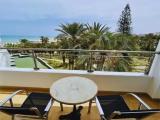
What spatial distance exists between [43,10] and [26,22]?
246 inches

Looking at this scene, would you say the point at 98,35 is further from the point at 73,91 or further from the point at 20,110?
the point at 20,110

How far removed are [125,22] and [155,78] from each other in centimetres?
1298

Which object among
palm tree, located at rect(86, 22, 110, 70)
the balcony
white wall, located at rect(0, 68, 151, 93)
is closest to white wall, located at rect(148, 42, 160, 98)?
the balcony

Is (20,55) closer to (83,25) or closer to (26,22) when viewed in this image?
(83,25)

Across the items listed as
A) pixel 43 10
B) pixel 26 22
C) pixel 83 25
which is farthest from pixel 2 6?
pixel 83 25

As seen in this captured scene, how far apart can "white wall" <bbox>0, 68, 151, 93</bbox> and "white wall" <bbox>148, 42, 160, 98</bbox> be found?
0.35ft

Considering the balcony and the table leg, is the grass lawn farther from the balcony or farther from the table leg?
the table leg

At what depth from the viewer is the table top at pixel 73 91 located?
2724mm

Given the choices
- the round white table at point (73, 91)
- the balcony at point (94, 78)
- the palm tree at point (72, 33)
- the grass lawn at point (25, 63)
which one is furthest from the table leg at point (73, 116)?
the palm tree at point (72, 33)

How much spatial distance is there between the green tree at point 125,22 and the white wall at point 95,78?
443 inches

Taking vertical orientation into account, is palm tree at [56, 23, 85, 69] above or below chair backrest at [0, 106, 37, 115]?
above

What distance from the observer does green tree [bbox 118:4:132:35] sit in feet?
51.4

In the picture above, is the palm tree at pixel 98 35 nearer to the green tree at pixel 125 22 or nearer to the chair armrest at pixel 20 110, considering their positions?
the green tree at pixel 125 22

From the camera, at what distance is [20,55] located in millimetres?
4227
